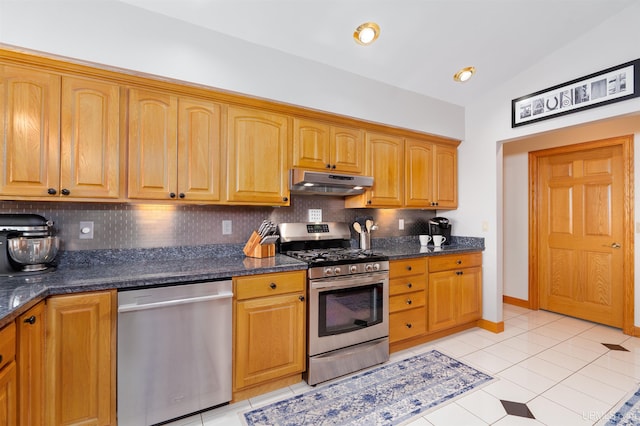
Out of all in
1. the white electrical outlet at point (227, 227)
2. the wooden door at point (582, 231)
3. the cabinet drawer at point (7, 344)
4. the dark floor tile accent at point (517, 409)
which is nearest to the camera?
the cabinet drawer at point (7, 344)

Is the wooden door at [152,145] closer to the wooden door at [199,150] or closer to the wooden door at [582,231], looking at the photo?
the wooden door at [199,150]

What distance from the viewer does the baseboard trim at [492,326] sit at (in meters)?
3.25

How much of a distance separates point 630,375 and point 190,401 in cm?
338

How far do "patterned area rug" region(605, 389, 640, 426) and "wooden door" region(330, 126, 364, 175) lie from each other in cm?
247

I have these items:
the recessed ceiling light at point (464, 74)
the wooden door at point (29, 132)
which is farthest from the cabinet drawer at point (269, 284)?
the recessed ceiling light at point (464, 74)

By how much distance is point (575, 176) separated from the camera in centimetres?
369

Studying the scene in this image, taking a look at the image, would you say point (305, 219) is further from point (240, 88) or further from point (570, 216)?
point (570, 216)

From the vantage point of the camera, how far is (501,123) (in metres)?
3.22

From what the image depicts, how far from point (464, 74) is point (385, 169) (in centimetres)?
124

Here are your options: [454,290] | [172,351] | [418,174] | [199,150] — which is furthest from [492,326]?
[199,150]

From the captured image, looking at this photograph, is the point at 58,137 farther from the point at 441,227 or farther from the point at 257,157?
the point at 441,227

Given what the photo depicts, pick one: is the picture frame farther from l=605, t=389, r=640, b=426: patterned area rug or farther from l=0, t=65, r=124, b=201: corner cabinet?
l=0, t=65, r=124, b=201: corner cabinet

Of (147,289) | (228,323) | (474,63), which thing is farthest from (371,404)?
(474,63)

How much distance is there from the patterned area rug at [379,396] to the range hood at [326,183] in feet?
5.23
